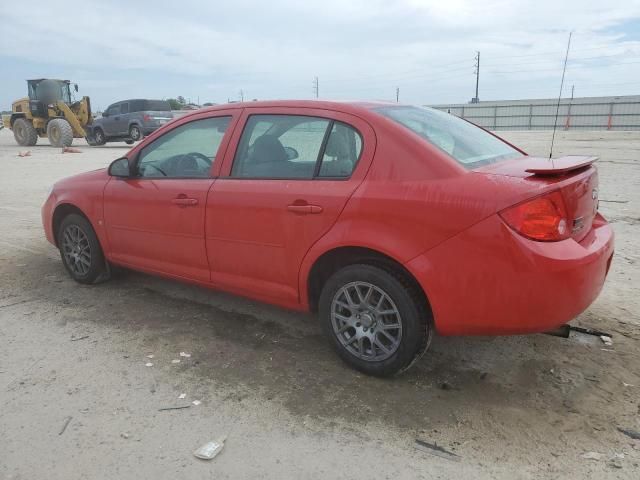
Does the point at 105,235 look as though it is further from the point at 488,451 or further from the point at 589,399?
the point at 589,399

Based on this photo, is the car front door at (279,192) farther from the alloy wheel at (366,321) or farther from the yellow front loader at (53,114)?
the yellow front loader at (53,114)

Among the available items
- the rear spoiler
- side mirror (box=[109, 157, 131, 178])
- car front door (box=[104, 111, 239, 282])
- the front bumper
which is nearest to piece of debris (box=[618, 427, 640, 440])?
the rear spoiler

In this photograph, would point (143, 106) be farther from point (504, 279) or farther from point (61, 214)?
point (504, 279)

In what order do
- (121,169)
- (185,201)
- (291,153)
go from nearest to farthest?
(291,153)
(185,201)
(121,169)

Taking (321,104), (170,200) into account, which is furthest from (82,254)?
(321,104)

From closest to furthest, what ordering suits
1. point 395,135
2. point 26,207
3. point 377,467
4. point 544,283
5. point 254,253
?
point 377,467 → point 544,283 → point 395,135 → point 254,253 → point 26,207

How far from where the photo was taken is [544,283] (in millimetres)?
2512

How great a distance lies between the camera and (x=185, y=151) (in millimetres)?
4012

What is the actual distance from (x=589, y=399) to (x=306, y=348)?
67.0 inches

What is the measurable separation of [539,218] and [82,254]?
155 inches

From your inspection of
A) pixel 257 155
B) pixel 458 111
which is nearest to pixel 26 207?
pixel 257 155

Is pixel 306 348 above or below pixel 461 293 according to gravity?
below

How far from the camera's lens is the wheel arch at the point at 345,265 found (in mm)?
2910

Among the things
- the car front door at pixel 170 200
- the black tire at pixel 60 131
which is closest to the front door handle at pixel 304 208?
the car front door at pixel 170 200
